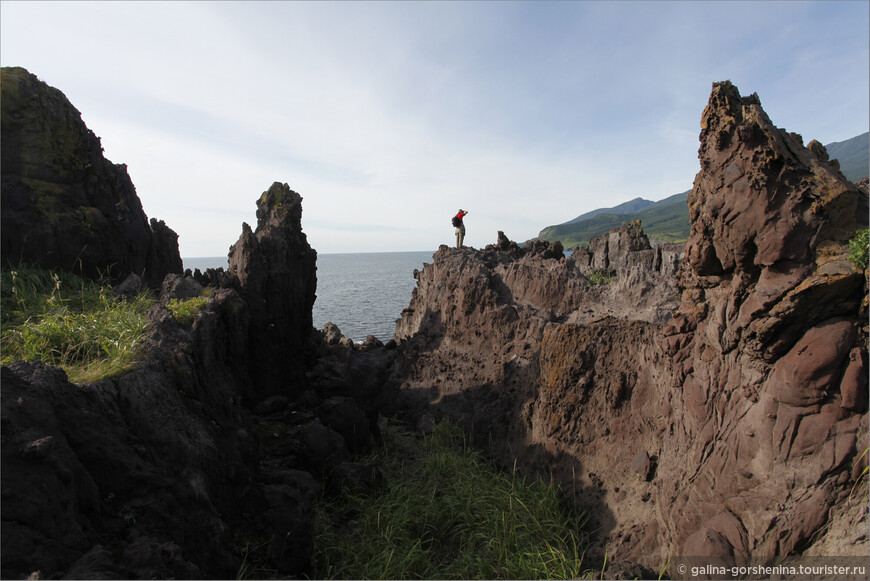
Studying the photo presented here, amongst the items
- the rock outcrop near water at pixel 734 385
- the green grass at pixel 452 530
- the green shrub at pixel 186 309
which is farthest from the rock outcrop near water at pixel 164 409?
the rock outcrop near water at pixel 734 385

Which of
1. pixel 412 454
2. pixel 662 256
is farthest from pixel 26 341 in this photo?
pixel 662 256

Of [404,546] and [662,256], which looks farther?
[662,256]

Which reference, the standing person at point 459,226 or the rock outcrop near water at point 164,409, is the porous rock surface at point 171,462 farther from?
the standing person at point 459,226

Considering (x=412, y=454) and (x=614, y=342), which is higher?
(x=614, y=342)

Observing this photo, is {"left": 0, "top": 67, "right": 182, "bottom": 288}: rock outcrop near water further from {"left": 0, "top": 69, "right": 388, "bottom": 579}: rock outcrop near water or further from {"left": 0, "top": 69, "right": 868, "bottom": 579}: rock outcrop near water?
{"left": 0, "top": 69, "right": 868, "bottom": 579}: rock outcrop near water

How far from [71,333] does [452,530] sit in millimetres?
5740

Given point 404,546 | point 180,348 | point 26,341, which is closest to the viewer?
point 26,341

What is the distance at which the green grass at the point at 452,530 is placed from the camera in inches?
231

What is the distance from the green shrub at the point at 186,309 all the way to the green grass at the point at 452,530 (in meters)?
3.40

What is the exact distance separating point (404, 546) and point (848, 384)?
5472 mm

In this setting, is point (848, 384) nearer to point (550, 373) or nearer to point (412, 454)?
point (550, 373)

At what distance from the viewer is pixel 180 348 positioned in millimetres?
5973

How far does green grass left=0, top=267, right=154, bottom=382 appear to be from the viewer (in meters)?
5.27

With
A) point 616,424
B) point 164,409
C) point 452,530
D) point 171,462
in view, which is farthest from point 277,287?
point 616,424
